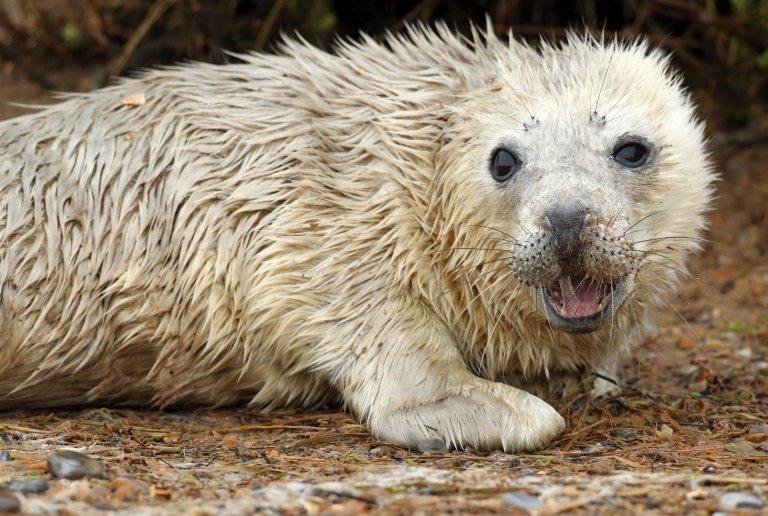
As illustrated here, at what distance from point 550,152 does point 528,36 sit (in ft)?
12.8

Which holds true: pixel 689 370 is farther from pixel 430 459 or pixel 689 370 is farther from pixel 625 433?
pixel 430 459

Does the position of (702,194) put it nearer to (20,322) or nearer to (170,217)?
(170,217)

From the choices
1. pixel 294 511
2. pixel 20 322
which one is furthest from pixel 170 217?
pixel 294 511

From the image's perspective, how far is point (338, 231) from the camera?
15.5ft

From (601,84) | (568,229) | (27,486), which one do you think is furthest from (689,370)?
(27,486)

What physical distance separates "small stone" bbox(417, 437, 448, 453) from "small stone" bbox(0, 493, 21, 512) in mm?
1636

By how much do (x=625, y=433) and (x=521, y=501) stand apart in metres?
1.32

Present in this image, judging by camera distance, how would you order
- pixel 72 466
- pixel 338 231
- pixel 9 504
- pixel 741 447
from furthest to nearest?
pixel 338 231 < pixel 741 447 < pixel 72 466 < pixel 9 504

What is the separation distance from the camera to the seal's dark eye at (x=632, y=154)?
14.5ft

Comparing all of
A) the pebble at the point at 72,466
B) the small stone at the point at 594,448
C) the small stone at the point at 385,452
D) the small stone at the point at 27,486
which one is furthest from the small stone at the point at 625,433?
the small stone at the point at 27,486

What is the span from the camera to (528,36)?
8.06 meters

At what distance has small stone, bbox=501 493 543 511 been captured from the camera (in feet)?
10.4

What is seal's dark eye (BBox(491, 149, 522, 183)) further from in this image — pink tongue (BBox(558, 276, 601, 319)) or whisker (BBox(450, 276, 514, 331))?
pink tongue (BBox(558, 276, 601, 319))

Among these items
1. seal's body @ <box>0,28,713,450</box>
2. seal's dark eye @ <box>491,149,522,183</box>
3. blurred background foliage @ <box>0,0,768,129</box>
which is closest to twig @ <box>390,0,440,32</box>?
blurred background foliage @ <box>0,0,768,129</box>
